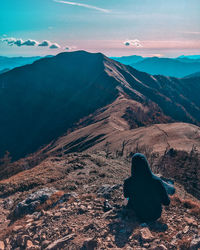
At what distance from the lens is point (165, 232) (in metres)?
6.41

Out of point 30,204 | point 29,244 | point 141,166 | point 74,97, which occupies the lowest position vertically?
point 30,204

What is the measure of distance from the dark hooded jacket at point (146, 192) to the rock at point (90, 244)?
1942 mm

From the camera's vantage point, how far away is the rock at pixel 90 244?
5.82 metres

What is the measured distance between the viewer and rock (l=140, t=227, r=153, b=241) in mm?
6027

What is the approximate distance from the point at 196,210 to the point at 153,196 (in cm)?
188

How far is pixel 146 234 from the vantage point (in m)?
6.23

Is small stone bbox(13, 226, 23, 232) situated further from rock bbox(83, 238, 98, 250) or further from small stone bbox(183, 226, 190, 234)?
small stone bbox(183, 226, 190, 234)

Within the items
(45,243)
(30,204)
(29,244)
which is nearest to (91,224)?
(45,243)

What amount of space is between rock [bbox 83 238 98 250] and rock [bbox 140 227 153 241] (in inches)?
56.4

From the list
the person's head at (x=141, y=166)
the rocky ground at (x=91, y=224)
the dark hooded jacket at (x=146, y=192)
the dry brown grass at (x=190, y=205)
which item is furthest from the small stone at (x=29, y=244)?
the dry brown grass at (x=190, y=205)

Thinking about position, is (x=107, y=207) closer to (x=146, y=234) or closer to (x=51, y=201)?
(x=146, y=234)

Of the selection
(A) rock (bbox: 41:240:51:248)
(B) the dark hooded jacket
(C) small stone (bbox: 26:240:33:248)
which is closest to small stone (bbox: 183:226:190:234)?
(B) the dark hooded jacket

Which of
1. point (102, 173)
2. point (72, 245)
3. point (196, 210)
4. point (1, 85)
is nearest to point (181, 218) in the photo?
point (196, 210)

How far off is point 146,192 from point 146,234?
4.30ft
